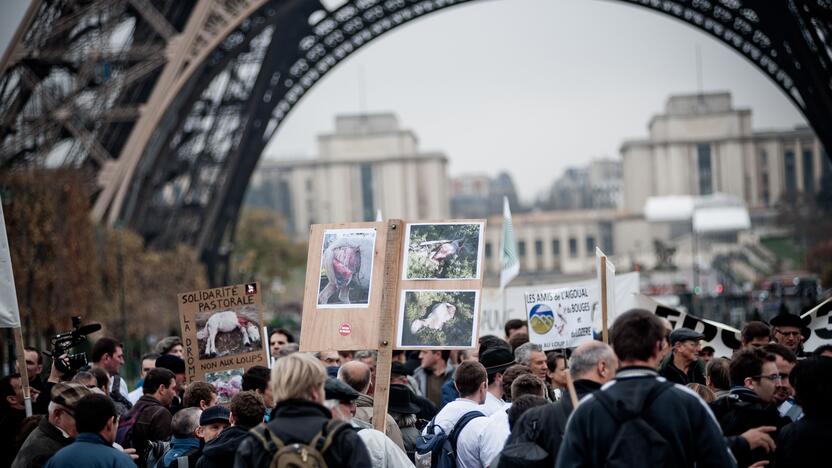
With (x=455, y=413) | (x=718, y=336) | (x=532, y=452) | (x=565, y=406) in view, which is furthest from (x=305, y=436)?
(x=718, y=336)

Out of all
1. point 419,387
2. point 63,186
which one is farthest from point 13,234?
point 419,387

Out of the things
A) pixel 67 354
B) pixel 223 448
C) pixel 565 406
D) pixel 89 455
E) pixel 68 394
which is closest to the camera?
pixel 565 406

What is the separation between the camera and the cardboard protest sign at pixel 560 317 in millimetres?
10914

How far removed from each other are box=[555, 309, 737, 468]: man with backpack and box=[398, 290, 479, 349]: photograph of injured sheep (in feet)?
8.35

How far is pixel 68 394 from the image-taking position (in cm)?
755

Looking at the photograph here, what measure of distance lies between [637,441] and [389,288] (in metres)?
2.70

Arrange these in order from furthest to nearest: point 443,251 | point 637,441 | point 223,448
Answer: point 443,251, point 223,448, point 637,441

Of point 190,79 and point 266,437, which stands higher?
point 190,79

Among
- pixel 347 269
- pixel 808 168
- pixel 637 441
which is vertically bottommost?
pixel 637 441

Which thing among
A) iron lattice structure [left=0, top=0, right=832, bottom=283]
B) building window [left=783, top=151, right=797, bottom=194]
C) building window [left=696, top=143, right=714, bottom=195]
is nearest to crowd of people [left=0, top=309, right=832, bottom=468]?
iron lattice structure [left=0, top=0, right=832, bottom=283]

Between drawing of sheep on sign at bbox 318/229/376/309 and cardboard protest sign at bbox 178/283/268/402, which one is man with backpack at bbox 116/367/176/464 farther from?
drawing of sheep on sign at bbox 318/229/376/309

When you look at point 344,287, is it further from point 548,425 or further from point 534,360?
point 534,360

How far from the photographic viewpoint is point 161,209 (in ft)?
137

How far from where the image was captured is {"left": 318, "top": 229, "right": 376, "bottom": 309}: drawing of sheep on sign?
8.09m
